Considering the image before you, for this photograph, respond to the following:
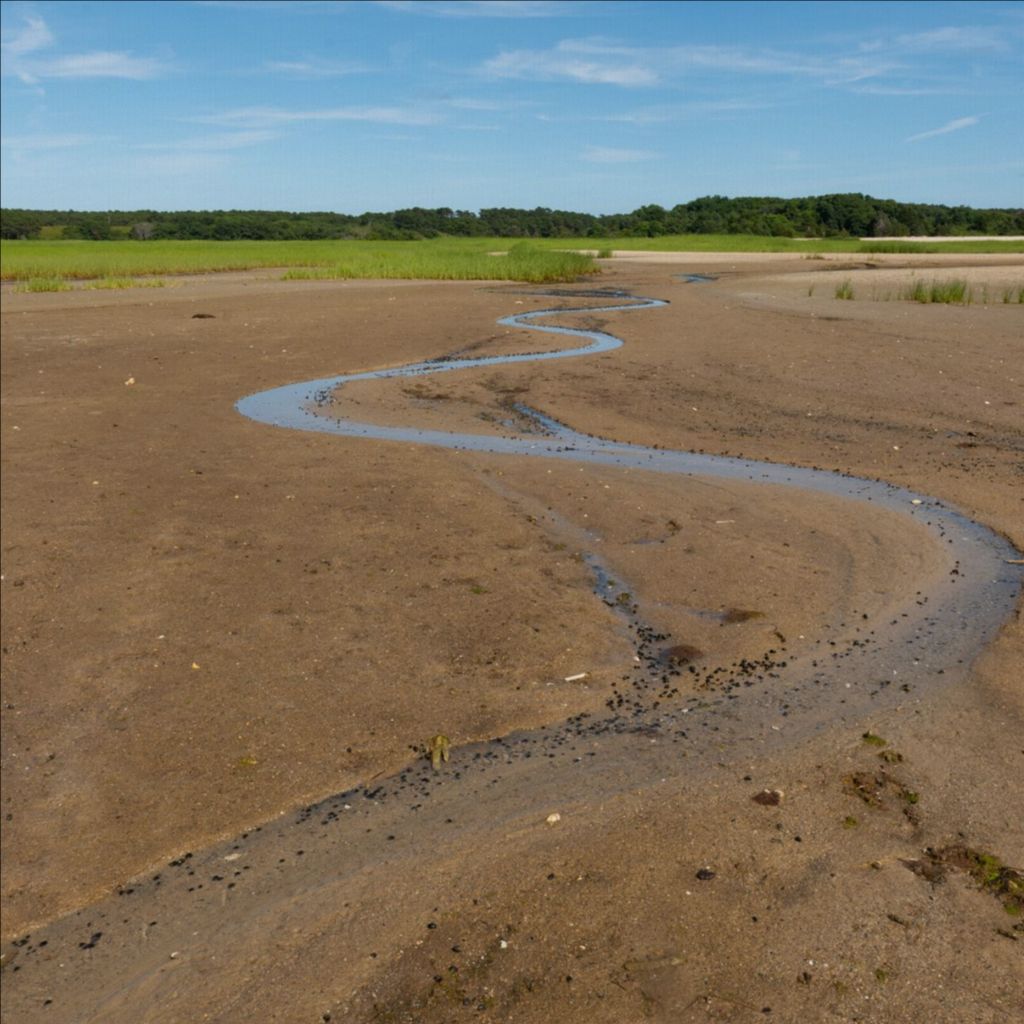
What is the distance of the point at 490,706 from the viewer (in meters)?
6.72

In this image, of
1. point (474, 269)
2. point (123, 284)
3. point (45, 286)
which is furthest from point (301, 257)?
point (45, 286)

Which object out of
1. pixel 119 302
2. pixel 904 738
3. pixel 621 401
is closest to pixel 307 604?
pixel 904 738

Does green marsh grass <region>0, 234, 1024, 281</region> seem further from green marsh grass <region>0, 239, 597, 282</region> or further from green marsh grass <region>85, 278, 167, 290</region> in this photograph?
green marsh grass <region>85, 278, 167, 290</region>

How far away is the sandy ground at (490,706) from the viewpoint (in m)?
4.28

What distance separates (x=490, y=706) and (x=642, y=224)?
108500mm

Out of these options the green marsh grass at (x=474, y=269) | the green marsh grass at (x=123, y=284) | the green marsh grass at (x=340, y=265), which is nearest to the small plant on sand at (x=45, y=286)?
the green marsh grass at (x=123, y=284)

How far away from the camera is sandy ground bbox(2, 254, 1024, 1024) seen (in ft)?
14.0

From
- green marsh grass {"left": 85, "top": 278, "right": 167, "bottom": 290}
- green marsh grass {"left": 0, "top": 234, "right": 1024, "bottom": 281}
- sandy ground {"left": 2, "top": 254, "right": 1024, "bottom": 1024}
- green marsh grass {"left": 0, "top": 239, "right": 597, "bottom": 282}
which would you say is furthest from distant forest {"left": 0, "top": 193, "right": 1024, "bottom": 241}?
sandy ground {"left": 2, "top": 254, "right": 1024, "bottom": 1024}

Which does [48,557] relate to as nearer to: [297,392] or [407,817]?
[407,817]

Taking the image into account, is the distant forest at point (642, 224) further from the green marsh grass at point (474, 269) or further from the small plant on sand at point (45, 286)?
the small plant on sand at point (45, 286)

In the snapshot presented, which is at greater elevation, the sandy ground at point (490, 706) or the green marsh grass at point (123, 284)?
the sandy ground at point (490, 706)

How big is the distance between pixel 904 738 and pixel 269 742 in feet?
11.8

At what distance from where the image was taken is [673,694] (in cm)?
677

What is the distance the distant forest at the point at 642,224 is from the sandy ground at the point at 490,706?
8444 centimetres
